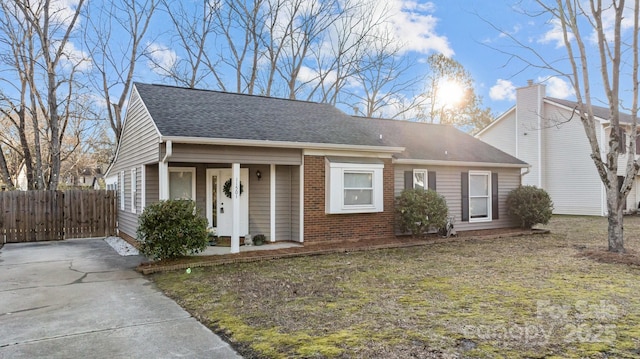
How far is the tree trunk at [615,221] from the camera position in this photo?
9031 millimetres

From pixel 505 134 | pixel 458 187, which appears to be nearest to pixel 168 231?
pixel 458 187

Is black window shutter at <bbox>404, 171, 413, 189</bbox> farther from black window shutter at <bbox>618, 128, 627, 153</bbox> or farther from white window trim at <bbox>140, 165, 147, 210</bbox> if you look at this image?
black window shutter at <bbox>618, 128, 627, 153</bbox>

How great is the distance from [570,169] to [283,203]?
1669 centimetres

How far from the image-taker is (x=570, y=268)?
297 inches

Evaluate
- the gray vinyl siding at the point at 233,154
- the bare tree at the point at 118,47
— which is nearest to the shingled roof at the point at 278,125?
the gray vinyl siding at the point at 233,154

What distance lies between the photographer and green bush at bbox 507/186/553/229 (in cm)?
1317

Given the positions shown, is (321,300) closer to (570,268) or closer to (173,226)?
(173,226)

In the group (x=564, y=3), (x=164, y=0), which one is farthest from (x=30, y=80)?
(x=564, y=3)

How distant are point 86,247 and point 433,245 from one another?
373 inches

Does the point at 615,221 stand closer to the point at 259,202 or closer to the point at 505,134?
the point at 259,202

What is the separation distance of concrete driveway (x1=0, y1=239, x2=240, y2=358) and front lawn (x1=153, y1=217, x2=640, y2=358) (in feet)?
1.06

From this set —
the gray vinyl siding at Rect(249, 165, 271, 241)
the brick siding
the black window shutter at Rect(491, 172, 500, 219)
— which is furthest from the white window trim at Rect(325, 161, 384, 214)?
the black window shutter at Rect(491, 172, 500, 219)

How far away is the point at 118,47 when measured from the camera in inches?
798

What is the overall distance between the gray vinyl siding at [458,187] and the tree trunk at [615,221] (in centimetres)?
437
